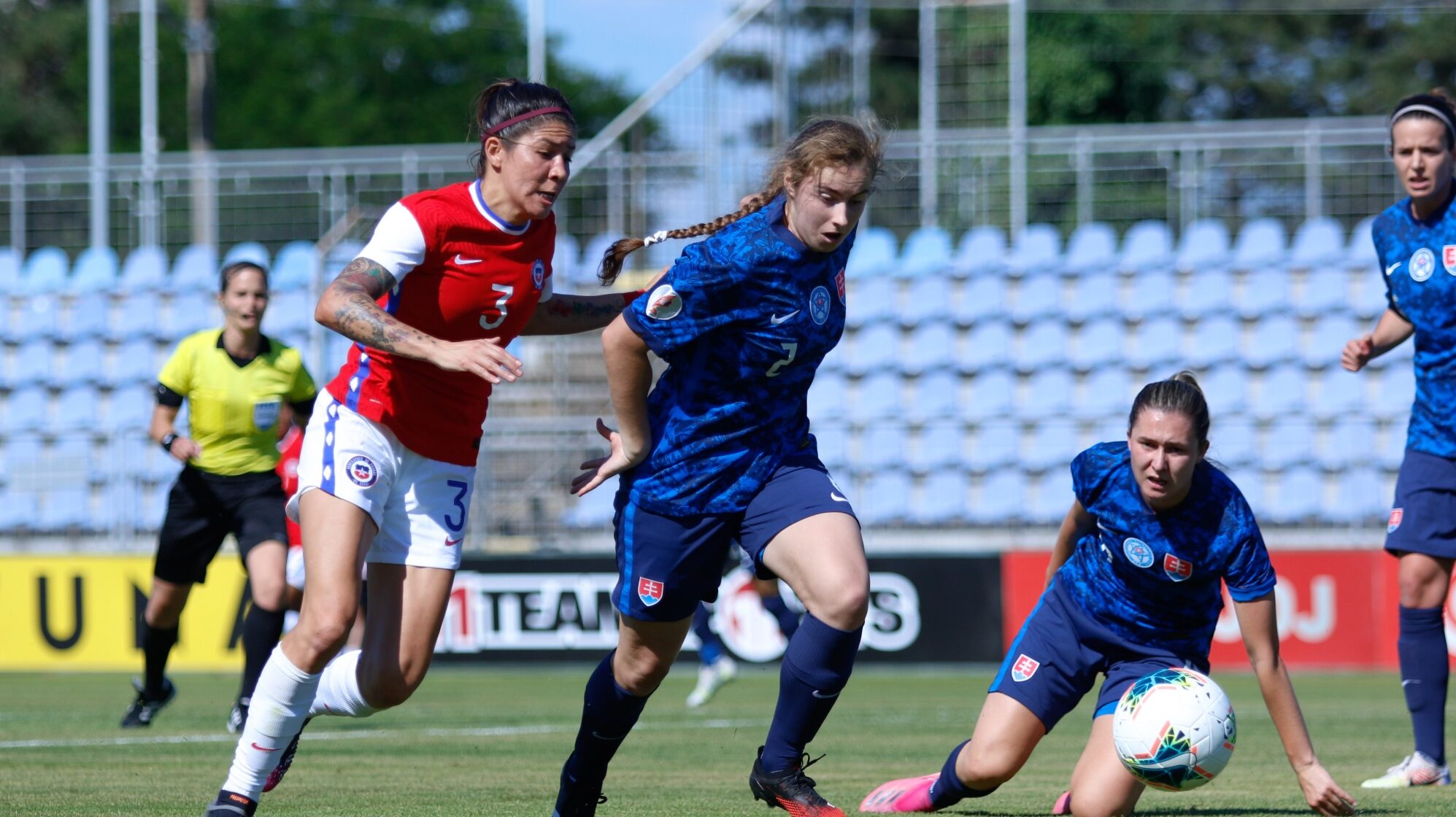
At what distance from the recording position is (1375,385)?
1576 cm

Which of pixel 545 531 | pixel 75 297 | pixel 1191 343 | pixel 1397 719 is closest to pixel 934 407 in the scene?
pixel 1191 343

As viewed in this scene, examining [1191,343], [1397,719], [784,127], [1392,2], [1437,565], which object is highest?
[1392,2]

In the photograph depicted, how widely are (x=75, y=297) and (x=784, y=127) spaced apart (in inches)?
311

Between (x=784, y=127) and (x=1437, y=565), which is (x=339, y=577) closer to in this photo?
(x=1437, y=565)

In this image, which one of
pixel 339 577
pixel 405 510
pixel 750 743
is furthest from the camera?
pixel 750 743

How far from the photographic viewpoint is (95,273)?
19.5 metres

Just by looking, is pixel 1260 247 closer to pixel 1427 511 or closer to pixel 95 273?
pixel 1427 511

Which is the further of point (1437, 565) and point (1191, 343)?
point (1191, 343)

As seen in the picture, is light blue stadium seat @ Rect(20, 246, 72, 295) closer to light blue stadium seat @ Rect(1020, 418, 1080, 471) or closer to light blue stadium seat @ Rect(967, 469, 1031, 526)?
light blue stadium seat @ Rect(967, 469, 1031, 526)

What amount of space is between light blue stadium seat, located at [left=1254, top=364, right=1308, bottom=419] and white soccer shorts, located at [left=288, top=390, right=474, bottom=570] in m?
11.6

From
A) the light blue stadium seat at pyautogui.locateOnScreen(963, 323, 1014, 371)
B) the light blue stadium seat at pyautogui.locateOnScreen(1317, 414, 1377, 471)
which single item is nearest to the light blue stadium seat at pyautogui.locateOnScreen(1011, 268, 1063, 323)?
the light blue stadium seat at pyautogui.locateOnScreen(963, 323, 1014, 371)

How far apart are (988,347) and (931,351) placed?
0.54 meters

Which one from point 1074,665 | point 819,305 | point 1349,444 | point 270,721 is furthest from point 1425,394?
point 1349,444

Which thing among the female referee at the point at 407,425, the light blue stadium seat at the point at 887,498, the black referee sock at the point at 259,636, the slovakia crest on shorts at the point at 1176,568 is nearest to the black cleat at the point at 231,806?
the female referee at the point at 407,425
